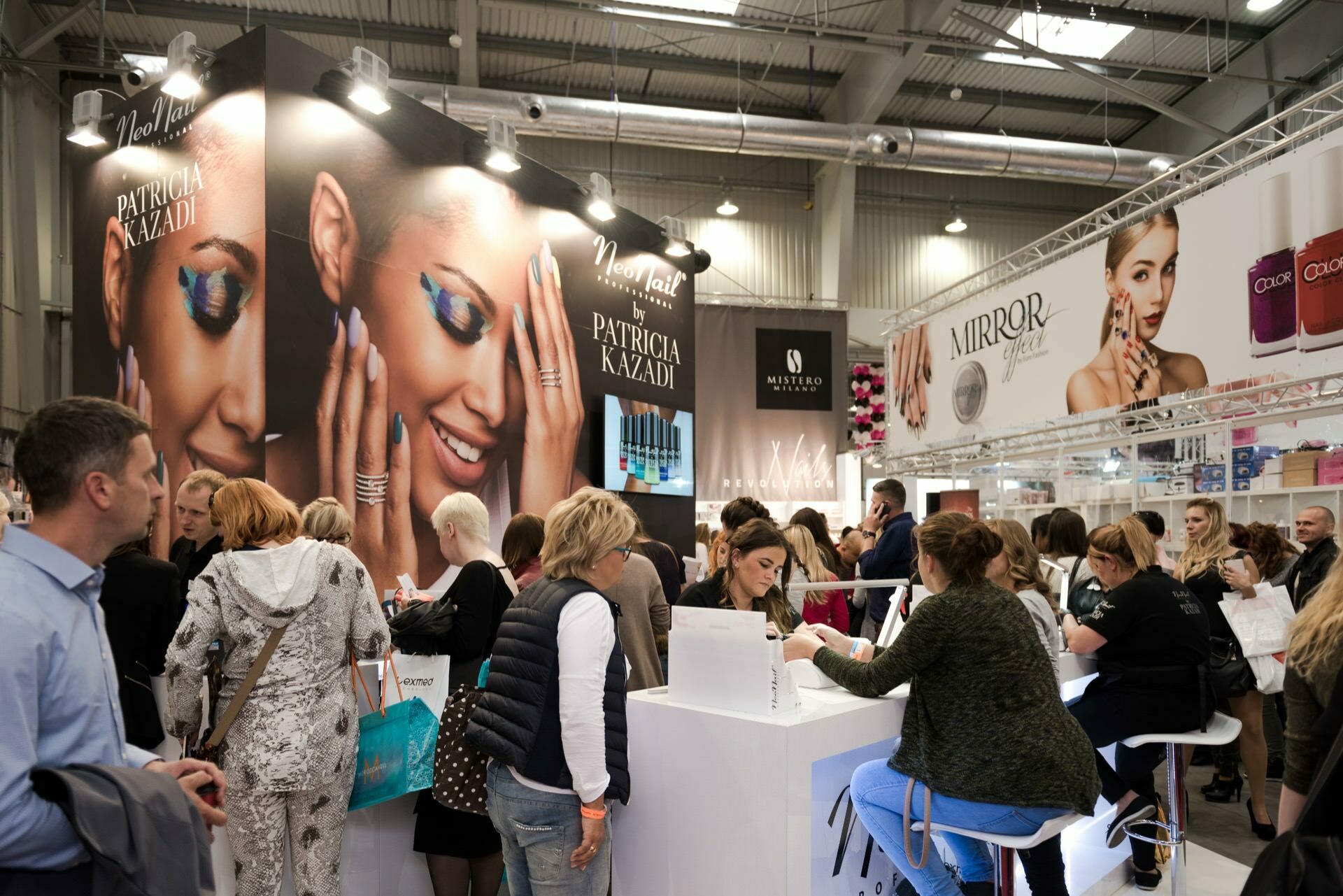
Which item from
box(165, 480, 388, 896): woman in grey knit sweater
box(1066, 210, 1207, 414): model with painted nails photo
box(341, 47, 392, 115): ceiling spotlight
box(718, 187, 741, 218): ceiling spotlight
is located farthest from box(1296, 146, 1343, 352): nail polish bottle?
box(718, 187, 741, 218): ceiling spotlight

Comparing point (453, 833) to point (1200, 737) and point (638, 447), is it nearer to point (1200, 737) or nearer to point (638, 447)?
point (1200, 737)

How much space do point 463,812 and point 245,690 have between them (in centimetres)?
79

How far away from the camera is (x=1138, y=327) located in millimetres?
5828

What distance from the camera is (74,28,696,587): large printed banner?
534 centimetres

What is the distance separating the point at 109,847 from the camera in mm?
1122

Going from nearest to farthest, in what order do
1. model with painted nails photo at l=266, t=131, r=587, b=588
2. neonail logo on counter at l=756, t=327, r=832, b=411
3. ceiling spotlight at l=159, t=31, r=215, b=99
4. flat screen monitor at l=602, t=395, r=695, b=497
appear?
ceiling spotlight at l=159, t=31, r=215, b=99, model with painted nails photo at l=266, t=131, r=587, b=588, flat screen monitor at l=602, t=395, r=695, b=497, neonail logo on counter at l=756, t=327, r=832, b=411

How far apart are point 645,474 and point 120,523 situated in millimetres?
7212

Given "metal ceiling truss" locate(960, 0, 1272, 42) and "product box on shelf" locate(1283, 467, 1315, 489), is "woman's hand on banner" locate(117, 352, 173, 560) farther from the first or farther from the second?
"metal ceiling truss" locate(960, 0, 1272, 42)

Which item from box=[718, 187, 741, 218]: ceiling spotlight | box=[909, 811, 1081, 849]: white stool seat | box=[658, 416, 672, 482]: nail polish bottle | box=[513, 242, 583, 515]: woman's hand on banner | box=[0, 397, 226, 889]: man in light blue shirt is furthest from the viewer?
box=[718, 187, 741, 218]: ceiling spotlight

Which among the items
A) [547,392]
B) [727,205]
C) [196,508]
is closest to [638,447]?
[547,392]

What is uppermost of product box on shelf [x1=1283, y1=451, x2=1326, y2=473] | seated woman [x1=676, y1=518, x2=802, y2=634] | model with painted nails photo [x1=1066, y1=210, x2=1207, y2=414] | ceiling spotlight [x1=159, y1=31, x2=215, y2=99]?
ceiling spotlight [x1=159, y1=31, x2=215, y2=99]

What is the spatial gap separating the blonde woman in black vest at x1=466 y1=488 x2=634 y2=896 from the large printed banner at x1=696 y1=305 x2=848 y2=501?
32.6 ft

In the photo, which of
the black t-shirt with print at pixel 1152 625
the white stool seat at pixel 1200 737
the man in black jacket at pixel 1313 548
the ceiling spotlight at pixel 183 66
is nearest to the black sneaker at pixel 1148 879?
the white stool seat at pixel 1200 737

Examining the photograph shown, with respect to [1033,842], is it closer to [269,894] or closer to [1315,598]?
[1315,598]
